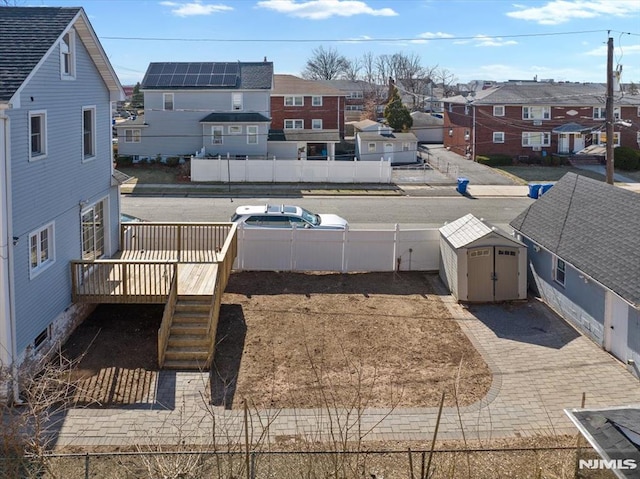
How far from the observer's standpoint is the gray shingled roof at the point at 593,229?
15.2 metres

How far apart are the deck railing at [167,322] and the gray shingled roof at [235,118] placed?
32.6 metres

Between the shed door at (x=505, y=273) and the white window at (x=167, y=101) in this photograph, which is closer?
the shed door at (x=505, y=273)

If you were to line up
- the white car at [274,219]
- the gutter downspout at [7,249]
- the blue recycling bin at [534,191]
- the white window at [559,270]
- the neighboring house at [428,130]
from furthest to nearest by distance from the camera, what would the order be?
the neighboring house at [428,130]
the blue recycling bin at [534,191]
the white car at [274,219]
the white window at [559,270]
the gutter downspout at [7,249]

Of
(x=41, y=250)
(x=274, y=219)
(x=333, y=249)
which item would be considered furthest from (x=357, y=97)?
(x=41, y=250)

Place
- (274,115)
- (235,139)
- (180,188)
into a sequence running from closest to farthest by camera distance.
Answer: (180,188) < (235,139) < (274,115)

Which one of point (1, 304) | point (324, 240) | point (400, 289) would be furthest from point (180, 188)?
point (1, 304)

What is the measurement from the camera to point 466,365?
14.6m

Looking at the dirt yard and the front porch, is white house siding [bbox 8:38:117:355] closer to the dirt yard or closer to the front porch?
the front porch

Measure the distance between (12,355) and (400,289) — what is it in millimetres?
11431

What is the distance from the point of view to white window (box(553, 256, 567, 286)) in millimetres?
17855

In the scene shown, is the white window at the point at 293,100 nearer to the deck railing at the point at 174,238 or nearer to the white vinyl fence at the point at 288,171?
the white vinyl fence at the point at 288,171

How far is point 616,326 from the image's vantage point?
49.1 ft

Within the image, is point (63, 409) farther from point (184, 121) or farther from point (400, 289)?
point (184, 121)

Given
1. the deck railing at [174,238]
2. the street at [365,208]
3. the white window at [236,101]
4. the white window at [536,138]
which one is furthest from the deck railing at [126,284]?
the white window at [536,138]
